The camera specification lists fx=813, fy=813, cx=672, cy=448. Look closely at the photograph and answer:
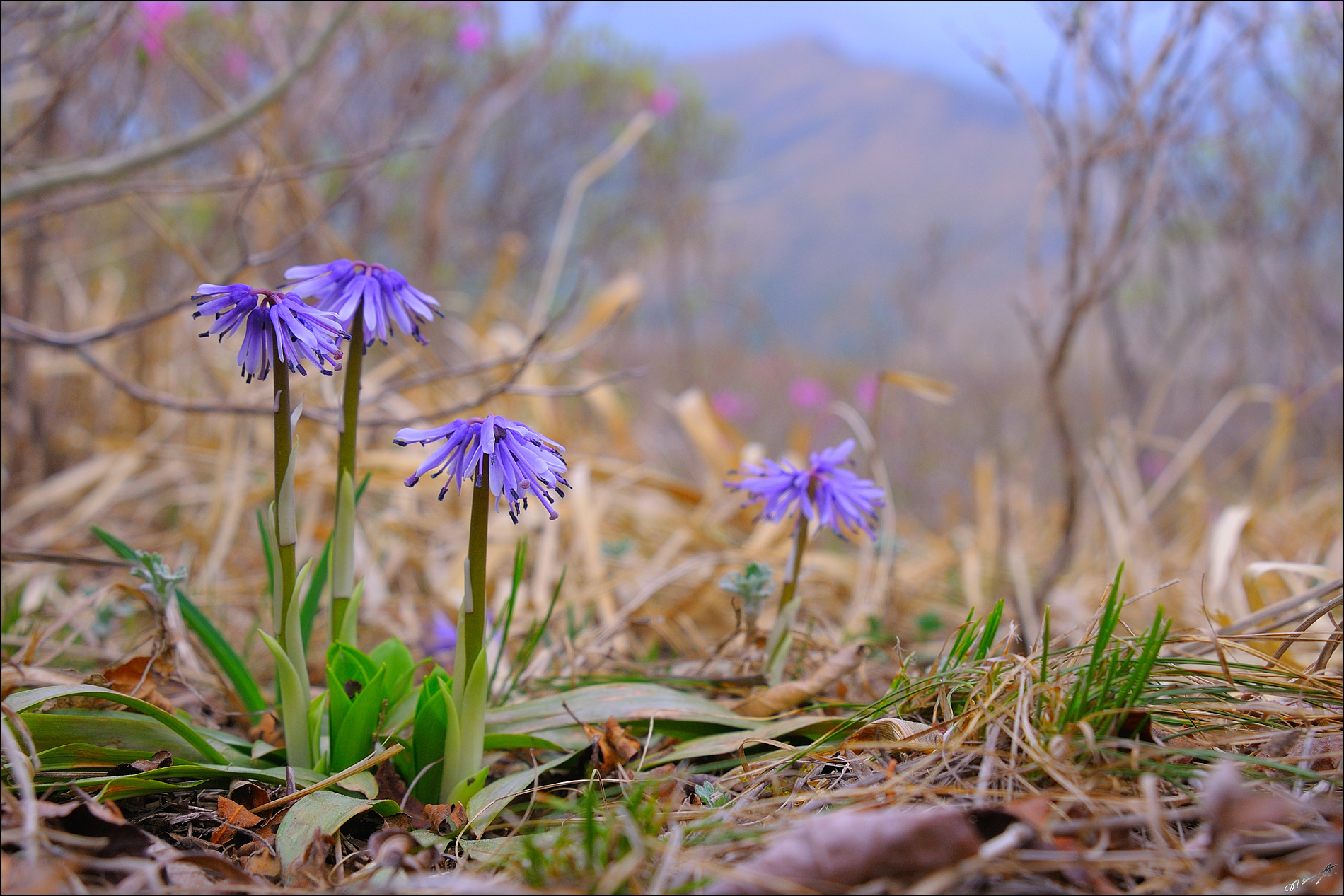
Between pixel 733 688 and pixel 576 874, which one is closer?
pixel 576 874

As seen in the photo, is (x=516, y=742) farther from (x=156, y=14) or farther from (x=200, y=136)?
(x=156, y=14)

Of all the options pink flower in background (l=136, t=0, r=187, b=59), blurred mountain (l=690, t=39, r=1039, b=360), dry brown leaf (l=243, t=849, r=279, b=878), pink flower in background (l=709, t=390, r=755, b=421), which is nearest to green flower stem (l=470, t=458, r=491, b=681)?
dry brown leaf (l=243, t=849, r=279, b=878)

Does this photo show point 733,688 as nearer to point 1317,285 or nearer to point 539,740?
point 539,740

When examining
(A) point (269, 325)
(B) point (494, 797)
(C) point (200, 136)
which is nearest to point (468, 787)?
(B) point (494, 797)

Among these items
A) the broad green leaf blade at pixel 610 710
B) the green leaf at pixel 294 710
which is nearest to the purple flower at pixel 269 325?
the green leaf at pixel 294 710

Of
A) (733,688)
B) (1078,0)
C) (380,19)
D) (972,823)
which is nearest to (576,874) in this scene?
(972,823)

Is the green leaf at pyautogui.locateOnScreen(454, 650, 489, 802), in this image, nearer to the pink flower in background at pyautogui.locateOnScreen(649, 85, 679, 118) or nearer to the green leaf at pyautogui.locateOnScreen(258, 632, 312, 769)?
the green leaf at pyautogui.locateOnScreen(258, 632, 312, 769)
